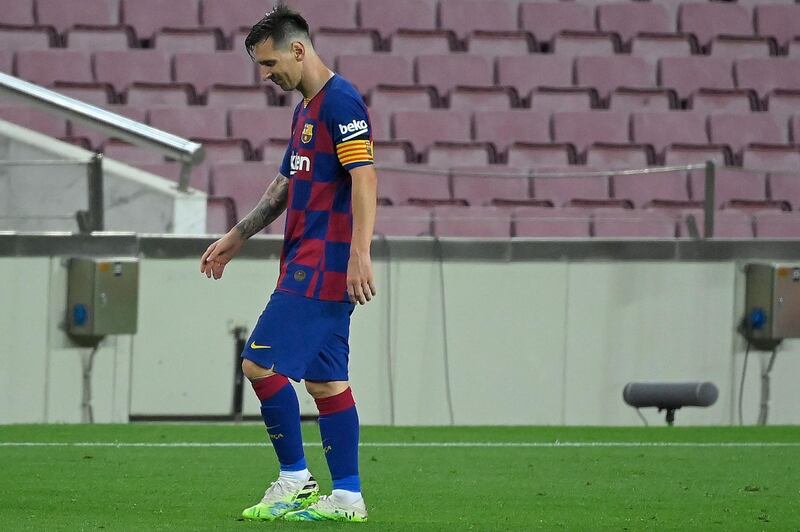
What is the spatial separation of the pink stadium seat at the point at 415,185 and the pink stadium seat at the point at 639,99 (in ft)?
11.1

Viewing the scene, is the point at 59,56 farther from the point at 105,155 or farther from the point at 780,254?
the point at 780,254

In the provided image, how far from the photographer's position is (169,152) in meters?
9.04

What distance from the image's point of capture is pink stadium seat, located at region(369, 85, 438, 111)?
12.1 meters

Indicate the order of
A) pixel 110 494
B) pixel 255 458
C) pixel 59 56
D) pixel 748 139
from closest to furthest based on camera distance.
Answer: pixel 110 494 < pixel 255 458 < pixel 59 56 < pixel 748 139

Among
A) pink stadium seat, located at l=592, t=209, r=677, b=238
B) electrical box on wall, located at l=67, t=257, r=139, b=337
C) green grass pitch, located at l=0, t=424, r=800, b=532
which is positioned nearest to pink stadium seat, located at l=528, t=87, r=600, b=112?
pink stadium seat, located at l=592, t=209, r=677, b=238

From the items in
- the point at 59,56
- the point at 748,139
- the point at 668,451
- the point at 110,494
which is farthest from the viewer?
the point at 748,139

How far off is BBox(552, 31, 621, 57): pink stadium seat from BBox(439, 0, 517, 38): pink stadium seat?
520 millimetres

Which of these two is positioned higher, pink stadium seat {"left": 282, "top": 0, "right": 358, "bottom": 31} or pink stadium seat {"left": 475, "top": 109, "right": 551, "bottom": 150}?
pink stadium seat {"left": 282, "top": 0, "right": 358, "bottom": 31}

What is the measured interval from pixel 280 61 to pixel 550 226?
529 centimetres

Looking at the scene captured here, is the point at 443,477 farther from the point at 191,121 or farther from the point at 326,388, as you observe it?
the point at 191,121

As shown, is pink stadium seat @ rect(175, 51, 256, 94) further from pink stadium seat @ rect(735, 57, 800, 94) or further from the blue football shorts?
the blue football shorts

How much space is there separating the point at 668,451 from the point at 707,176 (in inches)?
119

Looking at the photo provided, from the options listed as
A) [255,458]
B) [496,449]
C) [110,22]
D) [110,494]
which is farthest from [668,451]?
[110,22]

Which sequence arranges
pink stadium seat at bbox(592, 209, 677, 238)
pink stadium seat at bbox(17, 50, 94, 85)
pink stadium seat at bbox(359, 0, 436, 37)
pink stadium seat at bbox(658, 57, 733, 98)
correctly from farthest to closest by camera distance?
pink stadium seat at bbox(359, 0, 436, 37) → pink stadium seat at bbox(658, 57, 733, 98) → pink stadium seat at bbox(17, 50, 94, 85) → pink stadium seat at bbox(592, 209, 677, 238)
